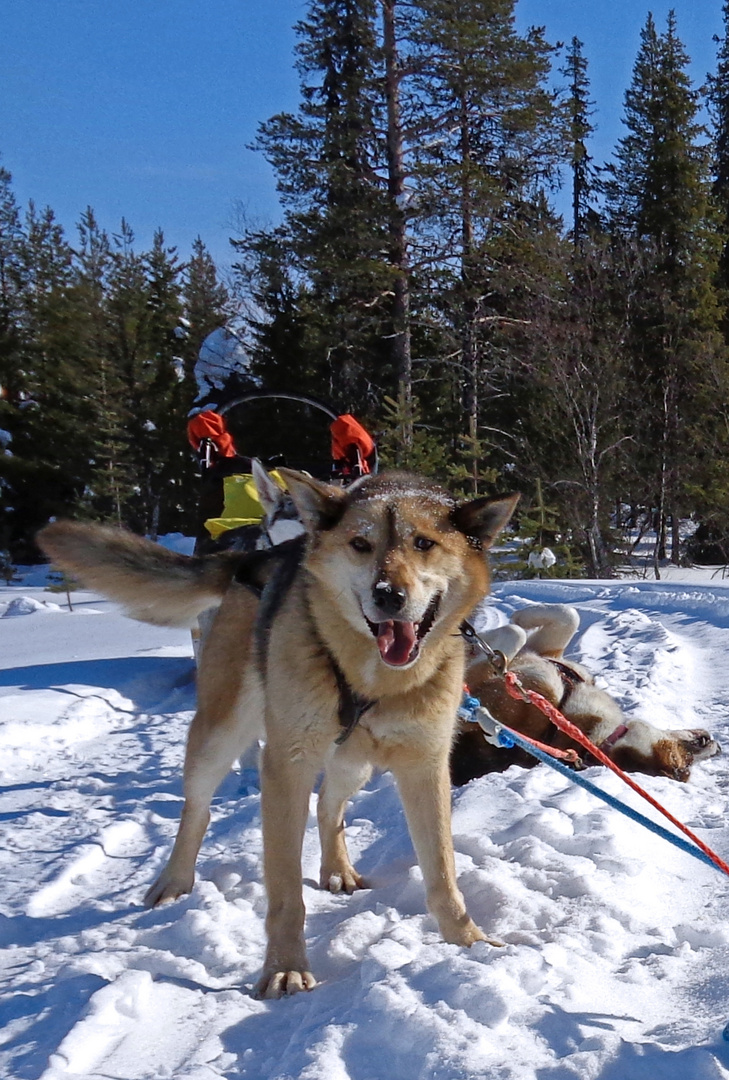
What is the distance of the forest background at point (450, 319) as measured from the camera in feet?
57.5

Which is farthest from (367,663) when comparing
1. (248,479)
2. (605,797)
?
(248,479)

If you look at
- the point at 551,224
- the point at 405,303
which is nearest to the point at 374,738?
the point at 405,303

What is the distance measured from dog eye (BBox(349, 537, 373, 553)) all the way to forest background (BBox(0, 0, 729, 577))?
11166 millimetres

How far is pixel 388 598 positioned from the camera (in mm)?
2617

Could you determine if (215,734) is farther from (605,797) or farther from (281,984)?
(605,797)

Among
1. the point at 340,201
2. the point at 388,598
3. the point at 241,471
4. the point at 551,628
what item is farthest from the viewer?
the point at 340,201

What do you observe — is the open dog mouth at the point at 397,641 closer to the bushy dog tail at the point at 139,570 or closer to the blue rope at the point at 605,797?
the blue rope at the point at 605,797

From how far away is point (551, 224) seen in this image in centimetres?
2139

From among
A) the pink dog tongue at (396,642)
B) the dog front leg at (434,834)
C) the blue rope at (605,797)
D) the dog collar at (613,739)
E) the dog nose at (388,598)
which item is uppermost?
the dog nose at (388,598)

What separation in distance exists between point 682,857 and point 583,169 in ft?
115

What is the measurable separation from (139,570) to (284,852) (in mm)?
1389

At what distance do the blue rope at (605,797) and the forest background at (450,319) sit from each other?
34.8ft

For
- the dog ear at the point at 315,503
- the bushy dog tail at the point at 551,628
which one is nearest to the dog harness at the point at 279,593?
the dog ear at the point at 315,503

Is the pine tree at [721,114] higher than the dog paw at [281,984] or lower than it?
higher
